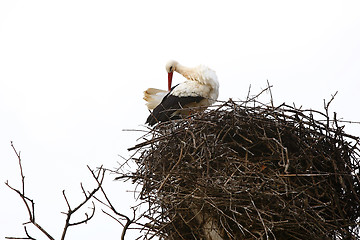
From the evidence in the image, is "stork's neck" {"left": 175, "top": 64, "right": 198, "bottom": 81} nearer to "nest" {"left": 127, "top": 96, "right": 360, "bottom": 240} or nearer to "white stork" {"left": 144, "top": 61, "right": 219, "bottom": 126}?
"white stork" {"left": 144, "top": 61, "right": 219, "bottom": 126}

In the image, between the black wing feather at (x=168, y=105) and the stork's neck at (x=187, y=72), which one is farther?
the stork's neck at (x=187, y=72)

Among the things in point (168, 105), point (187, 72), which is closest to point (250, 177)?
point (168, 105)

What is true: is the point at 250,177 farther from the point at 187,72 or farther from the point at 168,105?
the point at 187,72

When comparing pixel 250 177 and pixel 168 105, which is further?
pixel 168 105

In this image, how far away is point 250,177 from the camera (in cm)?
323

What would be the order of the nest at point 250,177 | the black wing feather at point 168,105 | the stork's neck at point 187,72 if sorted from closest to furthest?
the nest at point 250,177 < the black wing feather at point 168,105 < the stork's neck at point 187,72

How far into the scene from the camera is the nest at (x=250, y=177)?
313cm

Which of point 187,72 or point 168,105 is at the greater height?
point 187,72

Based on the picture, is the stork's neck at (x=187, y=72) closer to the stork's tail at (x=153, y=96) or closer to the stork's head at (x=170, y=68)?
the stork's head at (x=170, y=68)

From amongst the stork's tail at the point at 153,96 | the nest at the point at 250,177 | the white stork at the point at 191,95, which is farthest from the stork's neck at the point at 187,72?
the nest at the point at 250,177

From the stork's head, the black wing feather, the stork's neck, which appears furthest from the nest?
the stork's head

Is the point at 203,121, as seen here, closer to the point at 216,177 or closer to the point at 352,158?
the point at 216,177

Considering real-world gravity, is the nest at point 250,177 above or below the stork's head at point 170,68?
below

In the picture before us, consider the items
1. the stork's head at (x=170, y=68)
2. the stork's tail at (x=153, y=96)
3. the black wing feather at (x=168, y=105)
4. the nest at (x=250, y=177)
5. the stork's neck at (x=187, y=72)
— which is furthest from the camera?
the stork's head at (x=170, y=68)
